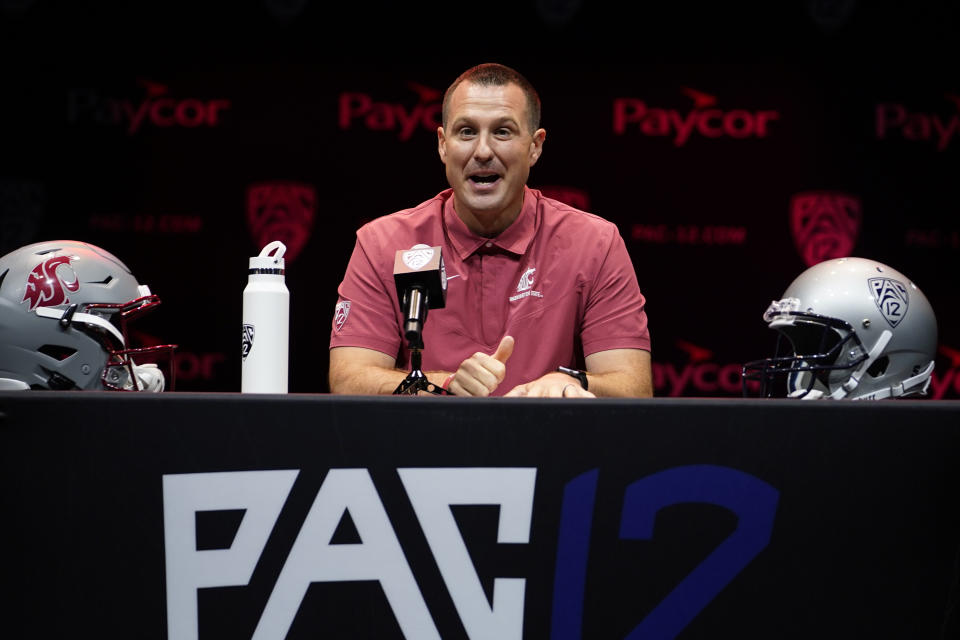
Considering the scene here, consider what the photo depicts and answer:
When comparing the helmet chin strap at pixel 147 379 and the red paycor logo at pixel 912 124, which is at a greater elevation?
the red paycor logo at pixel 912 124

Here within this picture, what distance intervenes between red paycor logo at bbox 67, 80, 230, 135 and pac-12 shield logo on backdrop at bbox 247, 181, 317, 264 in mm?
345

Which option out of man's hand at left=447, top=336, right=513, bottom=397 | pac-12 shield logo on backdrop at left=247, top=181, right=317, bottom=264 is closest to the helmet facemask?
man's hand at left=447, top=336, right=513, bottom=397

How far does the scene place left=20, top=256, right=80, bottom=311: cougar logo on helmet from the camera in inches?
72.3

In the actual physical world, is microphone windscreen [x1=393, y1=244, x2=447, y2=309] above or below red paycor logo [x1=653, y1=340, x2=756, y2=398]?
above

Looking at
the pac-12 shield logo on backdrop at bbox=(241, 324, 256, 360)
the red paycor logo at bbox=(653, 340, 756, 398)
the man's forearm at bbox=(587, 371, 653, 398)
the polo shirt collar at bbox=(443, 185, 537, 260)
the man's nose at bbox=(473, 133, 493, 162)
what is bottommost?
the red paycor logo at bbox=(653, 340, 756, 398)

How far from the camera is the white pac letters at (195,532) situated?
37.5 inches

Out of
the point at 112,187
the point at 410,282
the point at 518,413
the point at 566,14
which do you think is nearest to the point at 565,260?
the point at 410,282

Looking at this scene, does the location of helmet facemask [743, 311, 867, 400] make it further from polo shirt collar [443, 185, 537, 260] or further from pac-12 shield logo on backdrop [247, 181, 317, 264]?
pac-12 shield logo on backdrop [247, 181, 317, 264]

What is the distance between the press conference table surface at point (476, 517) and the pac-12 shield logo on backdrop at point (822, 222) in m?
2.87

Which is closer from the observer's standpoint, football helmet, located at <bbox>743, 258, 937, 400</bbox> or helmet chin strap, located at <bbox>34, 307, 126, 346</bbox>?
helmet chin strap, located at <bbox>34, 307, 126, 346</bbox>

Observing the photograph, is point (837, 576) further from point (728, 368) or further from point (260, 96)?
point (260, 96)

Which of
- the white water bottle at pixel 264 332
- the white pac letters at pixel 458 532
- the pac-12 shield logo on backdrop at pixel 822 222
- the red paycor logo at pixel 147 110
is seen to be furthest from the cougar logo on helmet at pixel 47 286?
the pac-12 shield logo on backdrop at pixel 822 222

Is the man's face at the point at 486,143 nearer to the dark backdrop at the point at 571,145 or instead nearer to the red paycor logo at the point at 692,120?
the dark backdrop at the point at 571,145

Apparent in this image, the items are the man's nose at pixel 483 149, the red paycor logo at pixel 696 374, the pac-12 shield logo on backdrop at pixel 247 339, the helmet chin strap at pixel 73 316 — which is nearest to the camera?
the pac-12 shield logo on backdrop at pixel 247 339
